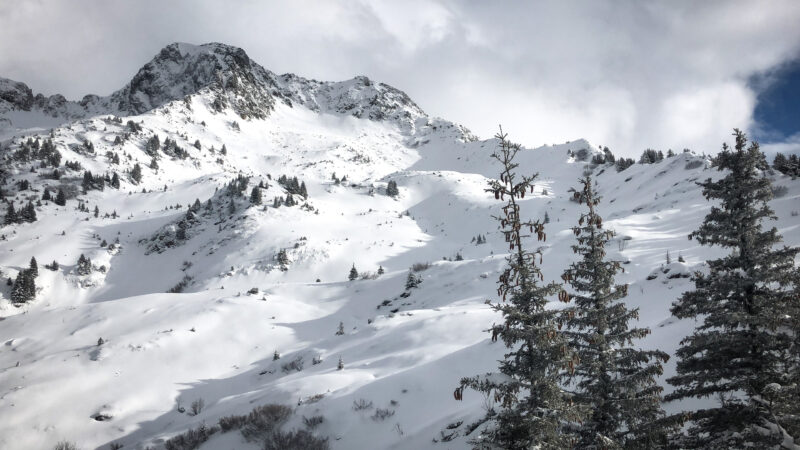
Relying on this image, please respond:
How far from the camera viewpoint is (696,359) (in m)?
8.65

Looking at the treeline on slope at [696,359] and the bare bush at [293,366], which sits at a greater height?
the treeline on slope at [696,359]

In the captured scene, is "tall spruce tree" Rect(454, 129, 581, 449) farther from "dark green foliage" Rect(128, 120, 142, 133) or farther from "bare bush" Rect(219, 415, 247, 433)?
"dark green foliage" Rect(128, 120, 142, 133)

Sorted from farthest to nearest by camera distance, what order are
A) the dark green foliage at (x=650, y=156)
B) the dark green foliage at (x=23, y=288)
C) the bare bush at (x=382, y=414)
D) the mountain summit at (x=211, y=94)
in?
the mountain summit at (x=211, y=94) < the dark green foliage at (x=650, y=156) < the dark green foliage at (x=23, y=288) < the bare bush at (x=382, y=414)

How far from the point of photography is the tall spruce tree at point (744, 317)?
7.56 m

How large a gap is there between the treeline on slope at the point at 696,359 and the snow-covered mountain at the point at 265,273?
473cm

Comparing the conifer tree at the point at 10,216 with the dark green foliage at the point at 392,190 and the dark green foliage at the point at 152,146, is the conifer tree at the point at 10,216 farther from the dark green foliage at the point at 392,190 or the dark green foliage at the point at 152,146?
the dark green foliage at the point at 392,190

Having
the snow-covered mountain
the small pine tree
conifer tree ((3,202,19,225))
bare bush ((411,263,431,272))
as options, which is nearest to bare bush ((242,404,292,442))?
the snow-covered mountain

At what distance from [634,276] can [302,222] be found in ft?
140

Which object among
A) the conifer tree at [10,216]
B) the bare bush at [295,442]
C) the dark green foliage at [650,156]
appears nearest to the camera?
the bare bush at [295,442]

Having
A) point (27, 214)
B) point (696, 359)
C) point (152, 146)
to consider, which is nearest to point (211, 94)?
point (152, 146)

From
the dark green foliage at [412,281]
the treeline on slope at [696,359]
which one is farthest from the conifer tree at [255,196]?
the treeline on slope at [696,359]

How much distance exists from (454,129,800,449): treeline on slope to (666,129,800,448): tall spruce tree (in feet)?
0.07

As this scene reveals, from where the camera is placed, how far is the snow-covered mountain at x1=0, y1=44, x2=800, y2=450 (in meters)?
18.4

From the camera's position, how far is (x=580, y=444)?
9.33 metres
